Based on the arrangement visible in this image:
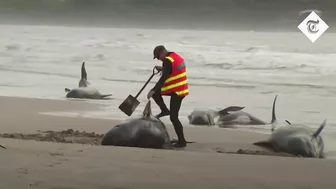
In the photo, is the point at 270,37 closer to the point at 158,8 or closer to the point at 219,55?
Answer: the point at 219,55

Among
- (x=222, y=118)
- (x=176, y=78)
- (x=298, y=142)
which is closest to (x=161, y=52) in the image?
(x=176, y=78)

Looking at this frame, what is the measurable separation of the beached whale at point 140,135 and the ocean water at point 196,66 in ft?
8.66

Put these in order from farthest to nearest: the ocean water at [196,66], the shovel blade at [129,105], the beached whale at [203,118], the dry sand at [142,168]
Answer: the ocean water at [196,66], the beached whale at [203,118], the shovel blade at [129,105], the dry sand at [142,168]

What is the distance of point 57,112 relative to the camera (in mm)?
9531

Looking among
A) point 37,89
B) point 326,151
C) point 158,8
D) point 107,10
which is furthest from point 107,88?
point 107,10

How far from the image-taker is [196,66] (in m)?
20.4

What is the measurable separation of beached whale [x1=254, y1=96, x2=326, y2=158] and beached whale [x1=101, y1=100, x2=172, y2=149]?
3.84ft

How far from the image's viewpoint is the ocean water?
39.3 ft

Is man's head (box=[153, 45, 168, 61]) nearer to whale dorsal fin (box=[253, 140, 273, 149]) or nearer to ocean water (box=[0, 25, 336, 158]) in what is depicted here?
whale dorsal fin (box=[253, 140, 273, 149])

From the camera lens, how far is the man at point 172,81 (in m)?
5.93

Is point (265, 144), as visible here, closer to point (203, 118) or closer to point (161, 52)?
point (161, 52)

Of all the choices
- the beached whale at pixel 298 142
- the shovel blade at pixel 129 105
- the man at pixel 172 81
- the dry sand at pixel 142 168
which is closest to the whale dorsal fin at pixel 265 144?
the beached whale at pixel 298 142

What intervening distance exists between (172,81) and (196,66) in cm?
1444

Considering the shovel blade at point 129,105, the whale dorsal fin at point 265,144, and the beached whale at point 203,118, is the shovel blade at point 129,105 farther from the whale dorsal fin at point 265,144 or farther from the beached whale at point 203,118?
the beached whale at point 203,118
